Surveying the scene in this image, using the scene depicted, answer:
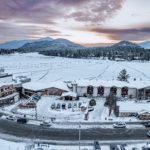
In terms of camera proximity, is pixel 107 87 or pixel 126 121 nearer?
pixel 126 121

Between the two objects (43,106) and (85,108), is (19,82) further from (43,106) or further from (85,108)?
(85,108)

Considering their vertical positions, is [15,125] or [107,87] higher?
[107,87]

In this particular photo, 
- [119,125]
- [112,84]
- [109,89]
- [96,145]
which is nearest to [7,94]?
[109,89]

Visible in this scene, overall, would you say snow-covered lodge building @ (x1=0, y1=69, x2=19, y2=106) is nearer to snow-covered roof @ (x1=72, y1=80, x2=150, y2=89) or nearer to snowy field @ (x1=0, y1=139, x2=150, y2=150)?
snow-covered roof @ (x1=72, y1=80, x2=150, y2=89)

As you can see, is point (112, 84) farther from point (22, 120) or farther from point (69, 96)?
point (22, 120)

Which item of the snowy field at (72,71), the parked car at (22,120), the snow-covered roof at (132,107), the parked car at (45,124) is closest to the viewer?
the parked car at (45,124)

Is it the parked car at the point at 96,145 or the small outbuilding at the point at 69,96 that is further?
the small outbuilding at the point at 69,96

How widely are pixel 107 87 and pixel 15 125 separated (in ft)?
83.5

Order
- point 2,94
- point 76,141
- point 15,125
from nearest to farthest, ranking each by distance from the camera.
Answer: point 76,141
point 15,125
point 2,94

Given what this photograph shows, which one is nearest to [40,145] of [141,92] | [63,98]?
[63,98]

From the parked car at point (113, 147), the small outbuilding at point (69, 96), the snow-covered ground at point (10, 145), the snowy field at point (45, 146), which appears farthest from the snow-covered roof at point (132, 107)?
the snow-covered ground at point (10, 145)

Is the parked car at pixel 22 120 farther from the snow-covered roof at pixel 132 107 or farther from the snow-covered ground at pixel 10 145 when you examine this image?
the snow-covered roof at pixel 132 107

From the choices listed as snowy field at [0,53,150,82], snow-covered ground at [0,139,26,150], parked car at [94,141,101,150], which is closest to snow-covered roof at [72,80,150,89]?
snowy field at [0,53,150,82]

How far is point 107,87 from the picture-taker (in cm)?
5944
